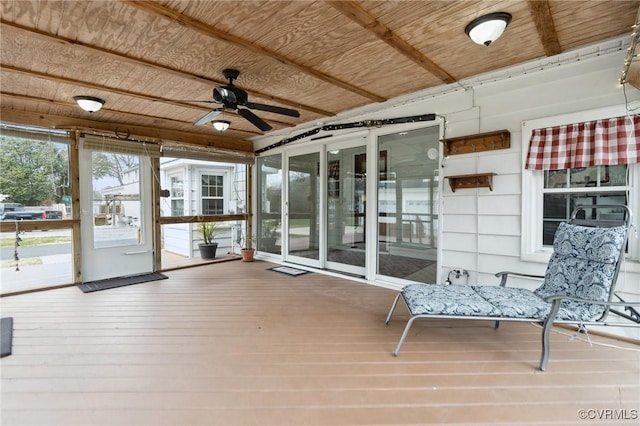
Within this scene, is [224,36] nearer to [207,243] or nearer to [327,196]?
[327,196]

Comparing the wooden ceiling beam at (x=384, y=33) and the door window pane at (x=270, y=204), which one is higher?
the wooden ceiling beam at (x=384, y=33)

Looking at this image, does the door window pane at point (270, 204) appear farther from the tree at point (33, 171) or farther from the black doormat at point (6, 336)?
the black doormat at point (6, 336)

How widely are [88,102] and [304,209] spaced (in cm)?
338

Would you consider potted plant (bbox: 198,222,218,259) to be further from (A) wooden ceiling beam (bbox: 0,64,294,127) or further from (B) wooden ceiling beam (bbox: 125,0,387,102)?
(B) wooden ceiling beam (bbox: 125,0,387,102)

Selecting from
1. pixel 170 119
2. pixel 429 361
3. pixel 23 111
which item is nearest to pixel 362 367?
pixel 429 361

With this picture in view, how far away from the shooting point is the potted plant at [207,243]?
21.6ft

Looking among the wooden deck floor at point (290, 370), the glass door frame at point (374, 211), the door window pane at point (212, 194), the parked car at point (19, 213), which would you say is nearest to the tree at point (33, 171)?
the parked car at point (19, 213)

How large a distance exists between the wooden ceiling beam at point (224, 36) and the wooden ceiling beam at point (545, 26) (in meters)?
1.78

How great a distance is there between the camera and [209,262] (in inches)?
237

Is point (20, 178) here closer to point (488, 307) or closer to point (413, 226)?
point (413, 226)

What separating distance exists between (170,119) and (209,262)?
268 centimetres

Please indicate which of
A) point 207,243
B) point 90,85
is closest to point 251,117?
point 90,85

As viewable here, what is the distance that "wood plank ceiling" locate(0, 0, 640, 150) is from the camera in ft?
7.04

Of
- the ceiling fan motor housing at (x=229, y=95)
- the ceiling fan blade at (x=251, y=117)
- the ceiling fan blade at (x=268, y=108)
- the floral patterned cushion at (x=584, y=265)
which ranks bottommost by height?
the floral patterned cushion at (x=584, y=265)
